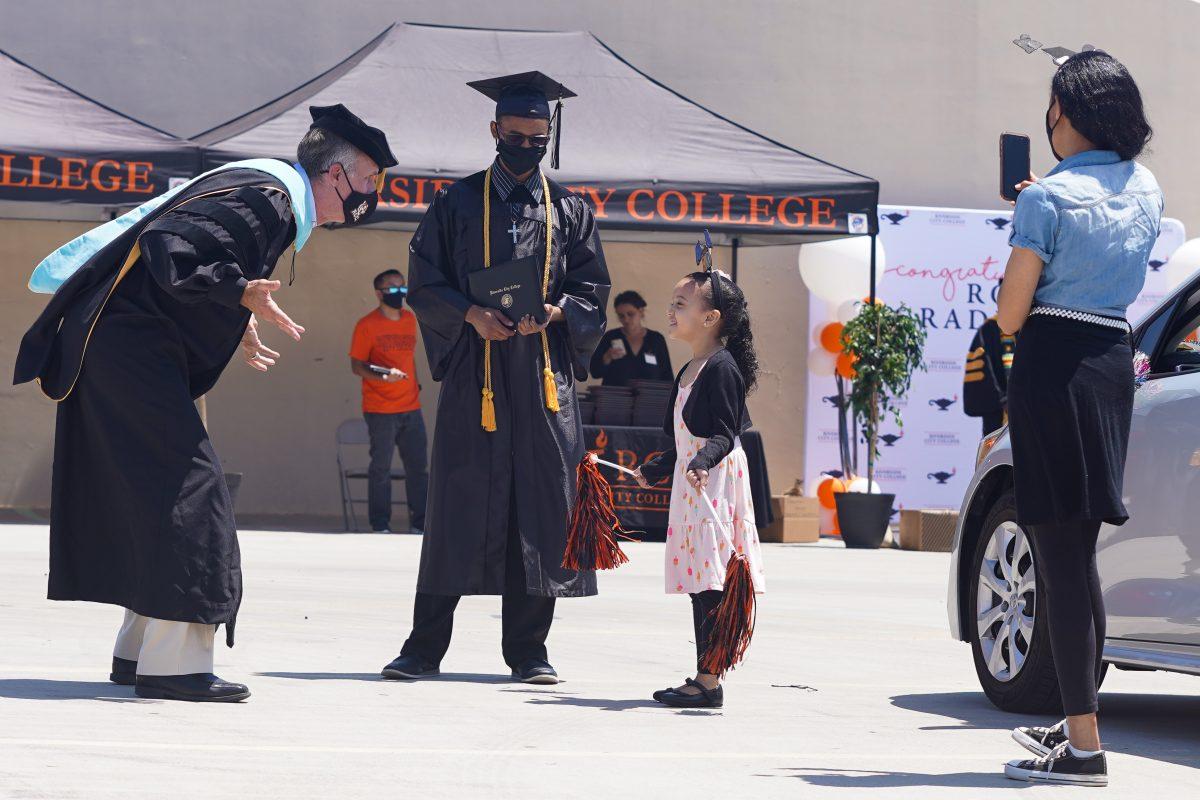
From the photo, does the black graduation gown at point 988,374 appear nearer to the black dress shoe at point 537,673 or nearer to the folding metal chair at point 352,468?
the folding metal chair at point 352,468

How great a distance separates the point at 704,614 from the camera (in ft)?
19.6

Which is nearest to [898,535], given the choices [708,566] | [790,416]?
[790,416]

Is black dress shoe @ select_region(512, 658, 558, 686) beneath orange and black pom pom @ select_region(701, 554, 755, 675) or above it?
beneath

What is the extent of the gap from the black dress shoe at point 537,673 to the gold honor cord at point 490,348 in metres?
0.83

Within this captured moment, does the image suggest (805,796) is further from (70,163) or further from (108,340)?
(70,163)

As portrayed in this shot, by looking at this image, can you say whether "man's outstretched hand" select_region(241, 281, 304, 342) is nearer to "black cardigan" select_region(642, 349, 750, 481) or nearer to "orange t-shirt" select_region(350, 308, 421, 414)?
"black cardigan" select_region(642, 349, 750, 481)

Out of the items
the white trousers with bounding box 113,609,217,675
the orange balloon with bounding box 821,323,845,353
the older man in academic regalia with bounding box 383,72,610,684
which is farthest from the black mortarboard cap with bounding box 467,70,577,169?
the orange balloon with bounding box 821,323,845,353

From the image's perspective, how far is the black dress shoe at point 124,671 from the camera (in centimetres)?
588

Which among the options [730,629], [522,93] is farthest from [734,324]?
[522,93]

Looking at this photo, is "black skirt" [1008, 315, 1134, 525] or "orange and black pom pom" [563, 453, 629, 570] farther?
"orange and black pom pom" [563, 453, 629, 570]

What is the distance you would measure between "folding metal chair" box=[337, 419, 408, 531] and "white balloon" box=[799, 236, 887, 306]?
12.7ft

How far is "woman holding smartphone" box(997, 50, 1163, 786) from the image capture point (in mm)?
4602

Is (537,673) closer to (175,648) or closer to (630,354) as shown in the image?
(175,648)

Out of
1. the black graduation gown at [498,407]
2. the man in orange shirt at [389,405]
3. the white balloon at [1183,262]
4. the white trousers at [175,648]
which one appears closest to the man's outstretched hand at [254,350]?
the white trousers at [175,648]
